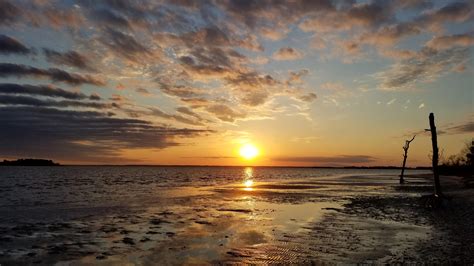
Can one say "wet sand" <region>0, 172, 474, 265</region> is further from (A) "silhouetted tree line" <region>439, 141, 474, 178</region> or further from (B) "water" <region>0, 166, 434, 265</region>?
(A) "silhouetted tree line" <region>439, 141, 474, 178</region>

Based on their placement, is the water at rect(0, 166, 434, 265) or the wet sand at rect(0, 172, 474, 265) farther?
the water at rect(0, 166, 434, 265)

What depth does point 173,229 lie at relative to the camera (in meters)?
19.0

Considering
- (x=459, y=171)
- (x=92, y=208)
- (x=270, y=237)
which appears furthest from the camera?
(x=459, y=171)

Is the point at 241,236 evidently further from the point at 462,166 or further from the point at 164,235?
the point at 462,166

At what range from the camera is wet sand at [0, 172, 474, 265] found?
41.7 feet

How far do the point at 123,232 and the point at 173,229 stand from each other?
2.45 meters

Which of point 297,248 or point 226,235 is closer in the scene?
point 297,248

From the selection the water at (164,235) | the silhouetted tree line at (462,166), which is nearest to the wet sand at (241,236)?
the water at (164,235)

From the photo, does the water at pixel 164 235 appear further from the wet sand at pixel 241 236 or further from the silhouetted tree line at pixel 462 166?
the silhouetted tree line at pixel 462 166

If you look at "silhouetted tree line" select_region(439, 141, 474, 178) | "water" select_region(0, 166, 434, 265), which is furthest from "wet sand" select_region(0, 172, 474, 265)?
"silhouetted tree line" select_region(439, 141, 474, 178)

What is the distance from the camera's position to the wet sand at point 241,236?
12719 millimetres

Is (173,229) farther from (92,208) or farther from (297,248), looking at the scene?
(92,208)

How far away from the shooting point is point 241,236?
16984 mm

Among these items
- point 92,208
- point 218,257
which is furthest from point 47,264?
point 92,208
